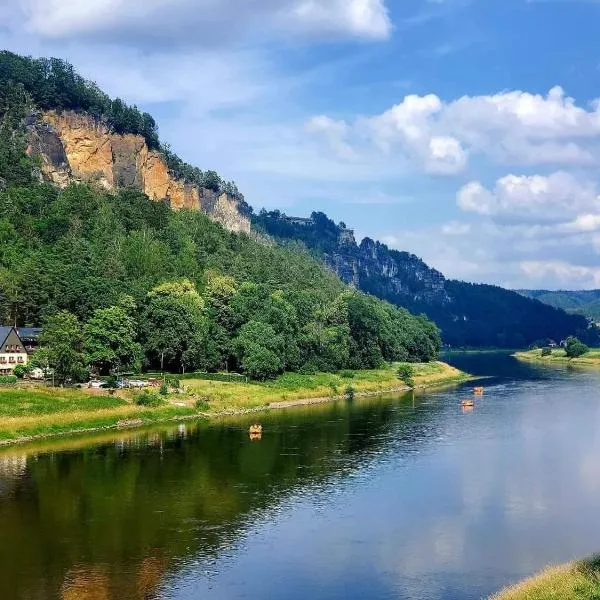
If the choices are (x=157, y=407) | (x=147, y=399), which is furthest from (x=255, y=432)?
(x=147, y=399)

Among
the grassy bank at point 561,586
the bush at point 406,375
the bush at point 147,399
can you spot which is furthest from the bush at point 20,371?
the grassy bank at point 561,586

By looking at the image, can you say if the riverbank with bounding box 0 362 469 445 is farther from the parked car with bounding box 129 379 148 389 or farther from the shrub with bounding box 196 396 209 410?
the parked car with bounding box 129 379 148 389

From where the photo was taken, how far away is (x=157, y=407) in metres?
83.8

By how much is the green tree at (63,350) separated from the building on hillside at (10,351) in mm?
4846

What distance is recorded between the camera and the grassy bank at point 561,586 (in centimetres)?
3209

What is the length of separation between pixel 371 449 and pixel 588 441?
74.0ft

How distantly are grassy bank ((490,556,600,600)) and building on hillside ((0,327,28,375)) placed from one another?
225 feet

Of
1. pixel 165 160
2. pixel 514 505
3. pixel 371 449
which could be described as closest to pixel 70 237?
pixel 165 160

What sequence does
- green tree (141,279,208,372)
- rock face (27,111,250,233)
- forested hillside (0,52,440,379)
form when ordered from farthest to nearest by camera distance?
rock face (27,111,250,233)
green tree (141,279,208,372)
forested hillside (0,52,440,379)

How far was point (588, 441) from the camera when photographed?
76000mm

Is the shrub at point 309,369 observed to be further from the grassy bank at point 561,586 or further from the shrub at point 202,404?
the grassy bank at point 561,586

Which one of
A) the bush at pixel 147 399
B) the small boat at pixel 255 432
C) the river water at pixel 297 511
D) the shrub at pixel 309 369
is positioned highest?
the shrub at pixel 309 369

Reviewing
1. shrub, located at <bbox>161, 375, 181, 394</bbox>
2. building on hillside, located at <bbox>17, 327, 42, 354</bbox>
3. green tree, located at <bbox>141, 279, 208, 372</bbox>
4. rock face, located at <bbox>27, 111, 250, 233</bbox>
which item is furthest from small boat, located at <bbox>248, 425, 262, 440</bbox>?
rock face, located at <bbox>27, 111, 250, 233</bbox>

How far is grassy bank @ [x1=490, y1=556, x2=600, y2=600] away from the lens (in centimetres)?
3209
